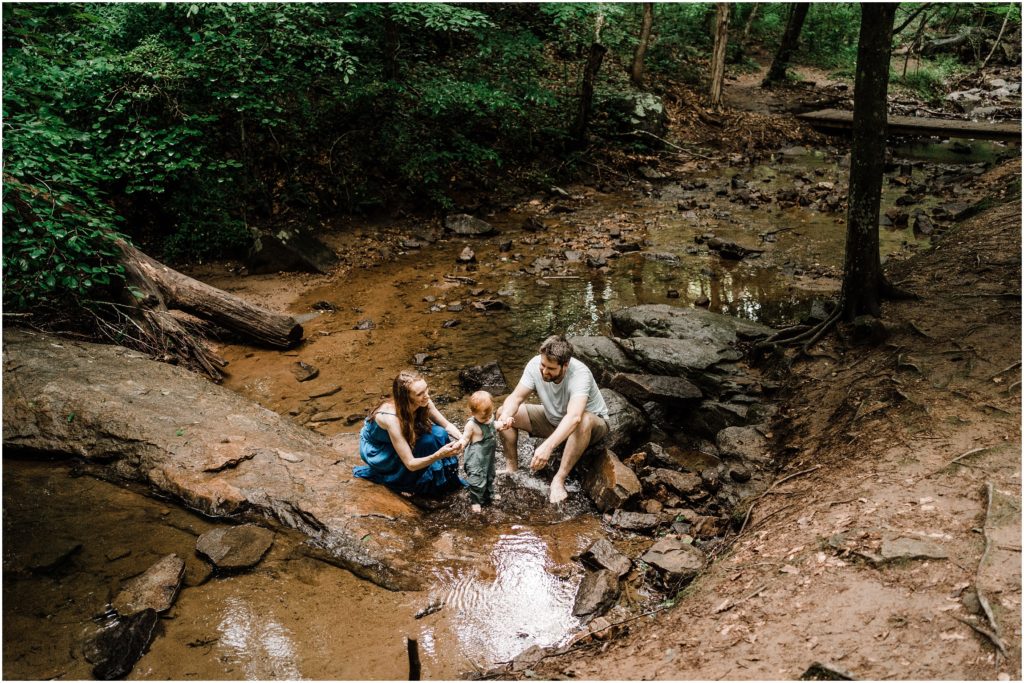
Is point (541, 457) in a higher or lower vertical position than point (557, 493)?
higher

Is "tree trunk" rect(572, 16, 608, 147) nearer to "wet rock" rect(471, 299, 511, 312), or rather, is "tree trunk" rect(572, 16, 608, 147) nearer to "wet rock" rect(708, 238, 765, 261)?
"wet rock" rect(708, 238, 765, 261)

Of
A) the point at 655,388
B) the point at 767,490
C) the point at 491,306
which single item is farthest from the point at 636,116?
the point at 767,490

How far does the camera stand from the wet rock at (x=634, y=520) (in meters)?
4.86

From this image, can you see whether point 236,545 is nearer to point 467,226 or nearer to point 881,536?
point 881,536

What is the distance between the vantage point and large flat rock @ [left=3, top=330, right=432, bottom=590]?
4441mm

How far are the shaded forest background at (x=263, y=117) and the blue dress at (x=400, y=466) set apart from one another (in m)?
3.88

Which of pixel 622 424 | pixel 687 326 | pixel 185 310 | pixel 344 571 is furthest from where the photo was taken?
pixel 185 310

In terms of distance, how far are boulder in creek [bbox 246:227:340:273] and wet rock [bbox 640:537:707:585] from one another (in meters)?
7.84

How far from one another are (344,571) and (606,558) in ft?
6.26

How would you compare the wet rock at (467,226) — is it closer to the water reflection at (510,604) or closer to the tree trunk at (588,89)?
the tree trunk at (588,89)

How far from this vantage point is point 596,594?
409cm

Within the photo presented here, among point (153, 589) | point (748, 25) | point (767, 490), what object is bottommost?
point (153, 589)

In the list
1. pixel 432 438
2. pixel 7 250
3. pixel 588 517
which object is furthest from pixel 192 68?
pixel 588 517

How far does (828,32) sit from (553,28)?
16.5 m
